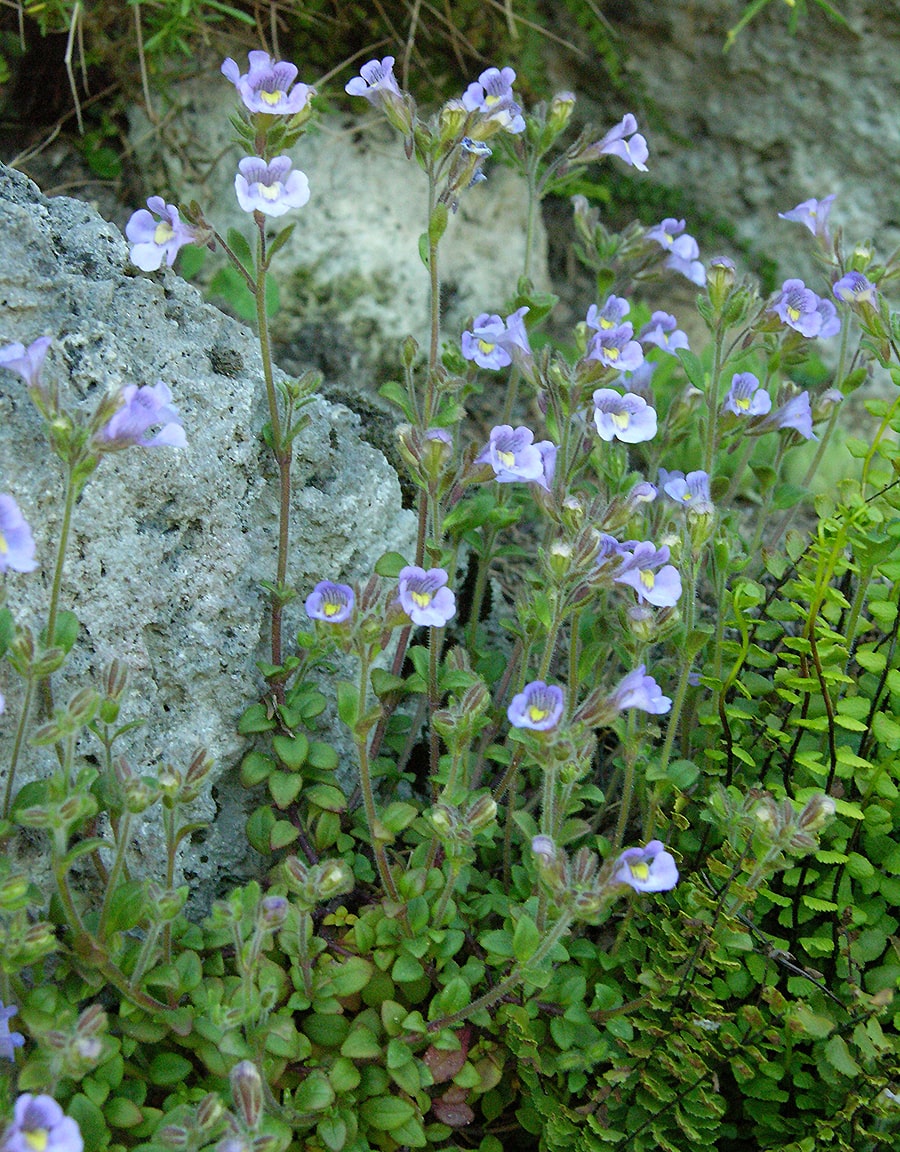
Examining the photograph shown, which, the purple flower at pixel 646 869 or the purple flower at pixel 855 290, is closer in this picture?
the purple flower at pixel 646 869

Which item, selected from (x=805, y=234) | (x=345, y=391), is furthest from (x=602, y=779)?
(x=805, y=234)

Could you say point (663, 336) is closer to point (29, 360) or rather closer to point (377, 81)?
point (377, 81)

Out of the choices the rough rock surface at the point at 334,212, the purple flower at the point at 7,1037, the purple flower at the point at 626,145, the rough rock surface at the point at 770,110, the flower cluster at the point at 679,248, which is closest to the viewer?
the purple flower at the point at 7,1037

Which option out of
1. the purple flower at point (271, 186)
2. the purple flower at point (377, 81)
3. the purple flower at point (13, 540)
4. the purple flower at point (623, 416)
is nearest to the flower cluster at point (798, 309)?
the purple flower at point (623, 416)

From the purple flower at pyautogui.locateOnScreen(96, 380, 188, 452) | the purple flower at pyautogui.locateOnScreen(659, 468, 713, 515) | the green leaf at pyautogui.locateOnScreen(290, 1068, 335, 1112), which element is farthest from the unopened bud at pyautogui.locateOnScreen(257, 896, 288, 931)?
the purple flower at pyautogui.locateOnScreen(659, 468, 713, 515)

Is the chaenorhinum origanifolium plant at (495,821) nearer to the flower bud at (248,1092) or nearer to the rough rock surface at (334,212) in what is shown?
the flower bud at (248,1092)

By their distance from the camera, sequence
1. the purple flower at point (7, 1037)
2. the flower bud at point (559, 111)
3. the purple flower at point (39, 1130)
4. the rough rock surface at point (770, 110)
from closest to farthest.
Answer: the purple flower at point (39, 1130), the purple flower at point (7, 1037), the flower bud at point (559, 111), the rough rock surface at point (770, 110)
